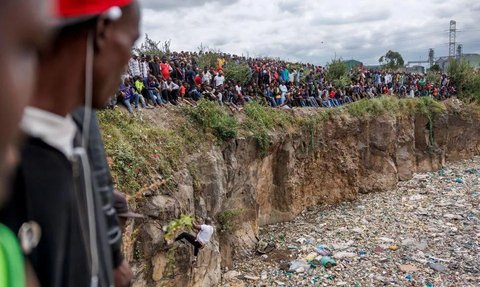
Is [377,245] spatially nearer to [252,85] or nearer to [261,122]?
[261,122]

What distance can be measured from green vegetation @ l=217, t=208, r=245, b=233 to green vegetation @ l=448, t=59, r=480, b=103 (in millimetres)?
21226

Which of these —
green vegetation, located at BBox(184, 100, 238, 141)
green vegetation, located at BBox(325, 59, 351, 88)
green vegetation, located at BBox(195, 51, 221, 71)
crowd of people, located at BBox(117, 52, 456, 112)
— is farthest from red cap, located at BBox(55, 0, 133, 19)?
green vegetation, located at BBox(325, 59, 351, 88)

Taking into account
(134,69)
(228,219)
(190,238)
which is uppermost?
(134,69)

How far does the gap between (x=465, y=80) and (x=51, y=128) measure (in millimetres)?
32125

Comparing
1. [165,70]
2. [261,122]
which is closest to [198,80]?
[165,70]

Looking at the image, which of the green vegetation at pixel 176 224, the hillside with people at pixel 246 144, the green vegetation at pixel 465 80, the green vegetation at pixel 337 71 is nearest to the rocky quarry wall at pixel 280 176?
the hillside with people at pixel 246 144

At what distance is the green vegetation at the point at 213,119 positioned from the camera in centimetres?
1238

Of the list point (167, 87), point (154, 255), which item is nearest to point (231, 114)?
point (167, 87)

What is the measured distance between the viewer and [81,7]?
105 cm

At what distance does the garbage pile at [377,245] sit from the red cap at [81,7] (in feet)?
36.8

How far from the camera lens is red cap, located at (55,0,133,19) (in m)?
1.00

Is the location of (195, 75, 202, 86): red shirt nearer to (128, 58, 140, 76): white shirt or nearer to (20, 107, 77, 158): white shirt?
(128, 58, 140, 76): white shirt

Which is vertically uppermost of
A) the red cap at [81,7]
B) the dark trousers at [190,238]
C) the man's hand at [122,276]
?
the red cap at [81,7]

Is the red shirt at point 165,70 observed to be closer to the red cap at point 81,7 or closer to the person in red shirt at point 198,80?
the person in red shirt at point 198,80
